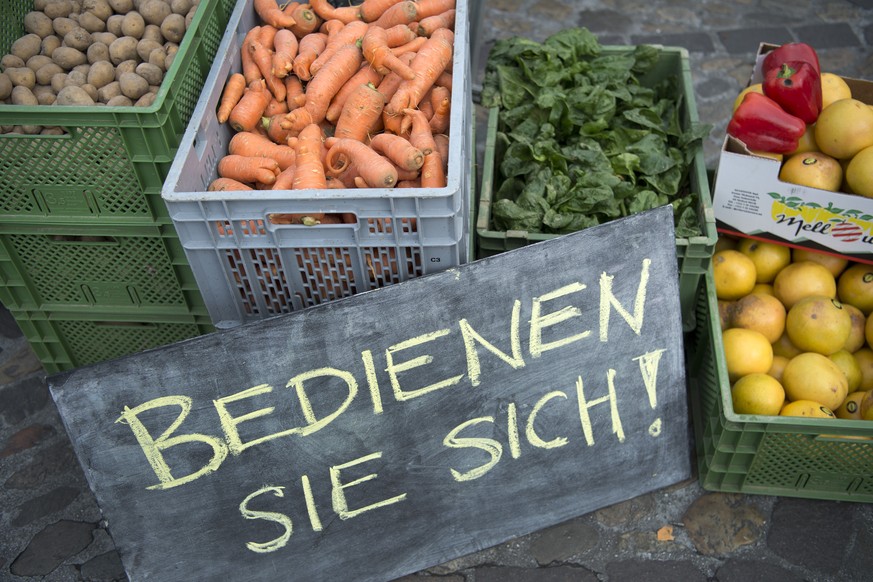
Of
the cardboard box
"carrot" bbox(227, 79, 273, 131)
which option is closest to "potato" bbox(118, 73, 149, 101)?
"carrot" bbox(227, 79, 273, 131)

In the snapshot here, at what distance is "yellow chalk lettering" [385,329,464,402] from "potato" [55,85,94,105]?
1.40 m

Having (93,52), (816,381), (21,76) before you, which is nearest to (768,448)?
(816,381)

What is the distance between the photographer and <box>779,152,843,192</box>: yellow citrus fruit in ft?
8.84

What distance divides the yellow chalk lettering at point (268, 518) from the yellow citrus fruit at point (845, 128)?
2286 millimetres

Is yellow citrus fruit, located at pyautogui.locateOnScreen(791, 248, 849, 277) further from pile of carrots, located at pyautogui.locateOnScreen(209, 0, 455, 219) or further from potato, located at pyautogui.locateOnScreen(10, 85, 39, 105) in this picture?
potato, located at pyautogui.locateOnScreen(10, 85, 39, 105)

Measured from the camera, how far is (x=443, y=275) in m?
2.08

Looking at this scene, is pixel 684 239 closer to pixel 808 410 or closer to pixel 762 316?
pixel 762 316

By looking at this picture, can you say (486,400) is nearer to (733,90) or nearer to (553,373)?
(553,373)

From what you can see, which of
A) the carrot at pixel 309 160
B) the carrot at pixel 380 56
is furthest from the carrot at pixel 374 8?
the carrot at pixel 309 160

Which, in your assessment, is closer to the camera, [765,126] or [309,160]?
[309,160]

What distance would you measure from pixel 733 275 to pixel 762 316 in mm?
192

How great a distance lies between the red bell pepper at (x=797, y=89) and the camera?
272 cm

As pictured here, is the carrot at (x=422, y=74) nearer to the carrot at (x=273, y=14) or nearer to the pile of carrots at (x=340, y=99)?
the pile of carrots at (x=340, y=99)

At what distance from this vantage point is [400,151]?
7.61 ft
